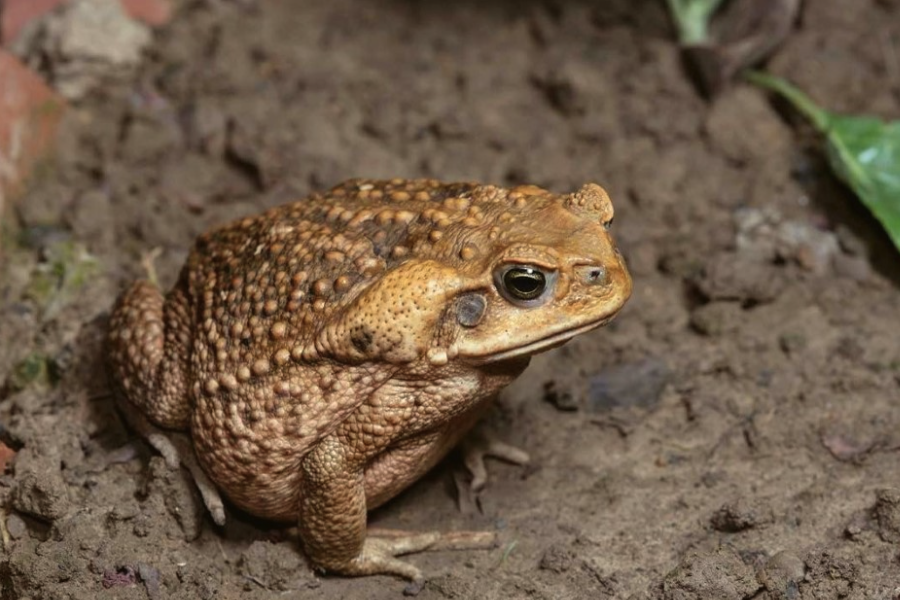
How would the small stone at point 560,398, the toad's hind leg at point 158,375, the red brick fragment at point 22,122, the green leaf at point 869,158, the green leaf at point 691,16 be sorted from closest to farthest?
the toad's hind leg at point 158,375 < the small stone at point 560,398 < the green leaf at point 869,158 < the red brick fragment at point 22,122 < the green leaf at point 691,16

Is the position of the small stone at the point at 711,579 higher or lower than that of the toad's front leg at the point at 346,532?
lower

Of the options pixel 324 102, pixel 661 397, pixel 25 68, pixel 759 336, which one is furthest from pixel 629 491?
pixel 25 68

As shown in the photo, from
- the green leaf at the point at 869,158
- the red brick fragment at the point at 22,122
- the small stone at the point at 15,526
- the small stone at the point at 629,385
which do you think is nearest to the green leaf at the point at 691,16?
the green leaf at the point at 869,158

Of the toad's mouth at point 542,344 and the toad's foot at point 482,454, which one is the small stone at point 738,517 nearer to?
the toad's foot at point 482,454

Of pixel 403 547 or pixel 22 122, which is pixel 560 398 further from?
pixel 22 122

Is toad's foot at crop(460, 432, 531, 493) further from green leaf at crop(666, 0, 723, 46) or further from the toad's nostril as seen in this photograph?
green leaf at crop(666, 0, 723, 46)

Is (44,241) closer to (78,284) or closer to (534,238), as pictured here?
(78,284)

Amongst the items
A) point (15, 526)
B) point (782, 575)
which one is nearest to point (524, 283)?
point (782, 575)

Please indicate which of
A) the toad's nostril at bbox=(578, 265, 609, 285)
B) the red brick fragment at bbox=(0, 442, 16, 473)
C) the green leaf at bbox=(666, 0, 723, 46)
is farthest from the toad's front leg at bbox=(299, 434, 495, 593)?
the green leaf at bbox=(666, 0, 723, 46)
